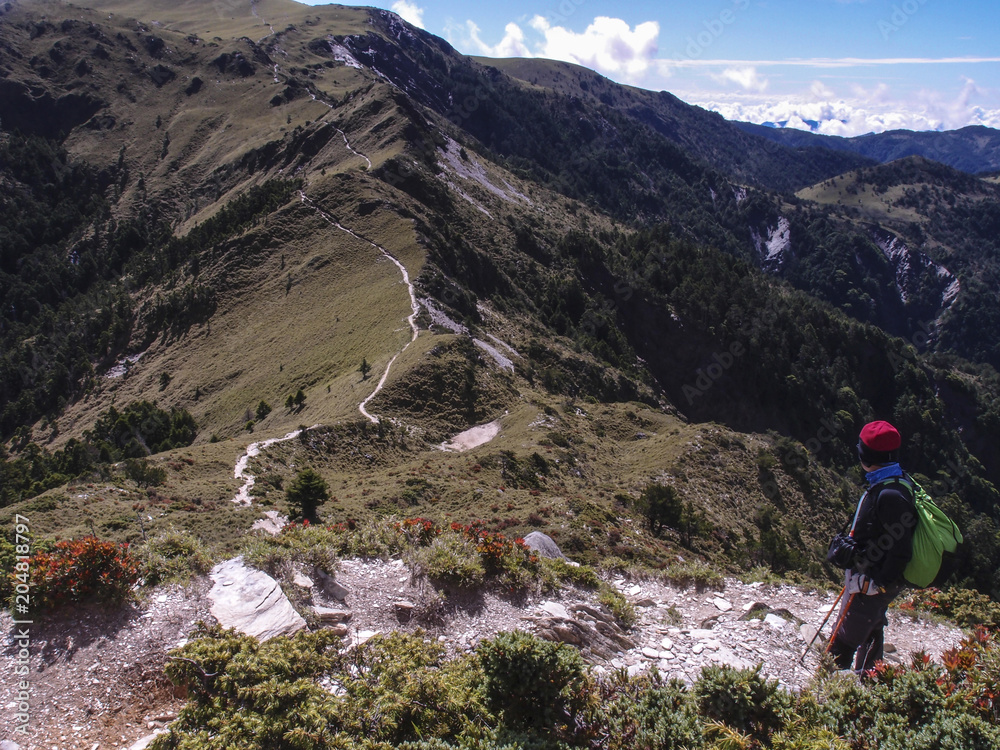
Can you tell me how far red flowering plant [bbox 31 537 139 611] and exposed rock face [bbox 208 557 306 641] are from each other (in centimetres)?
154

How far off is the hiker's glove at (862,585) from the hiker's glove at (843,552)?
26 cm

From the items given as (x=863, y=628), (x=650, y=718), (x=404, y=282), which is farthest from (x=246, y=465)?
(x=404, y=282)

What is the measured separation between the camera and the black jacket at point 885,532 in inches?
269

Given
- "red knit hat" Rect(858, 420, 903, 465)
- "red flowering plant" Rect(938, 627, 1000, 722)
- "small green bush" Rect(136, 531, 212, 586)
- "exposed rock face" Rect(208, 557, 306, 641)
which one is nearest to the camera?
"red flowering plant" Rect(938, 627, 1000, 722)

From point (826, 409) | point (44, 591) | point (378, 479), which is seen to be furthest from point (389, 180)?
point (826, 409)

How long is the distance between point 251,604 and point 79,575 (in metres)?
2.82

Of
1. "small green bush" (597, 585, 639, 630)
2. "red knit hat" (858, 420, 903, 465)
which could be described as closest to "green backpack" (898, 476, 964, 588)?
"red knit hat" (858, 420, 903, 465)

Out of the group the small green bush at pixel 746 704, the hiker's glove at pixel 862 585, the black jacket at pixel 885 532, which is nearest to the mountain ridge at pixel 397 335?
the small green bush at pixel 746 704

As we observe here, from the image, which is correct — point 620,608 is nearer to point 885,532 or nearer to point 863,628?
point 863,628

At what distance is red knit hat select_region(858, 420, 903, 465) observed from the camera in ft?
23.6

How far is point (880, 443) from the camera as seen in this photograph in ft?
23.6

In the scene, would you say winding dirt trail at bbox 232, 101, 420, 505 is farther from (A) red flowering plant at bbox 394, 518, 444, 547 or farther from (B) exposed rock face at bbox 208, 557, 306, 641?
(B) exposed rock face at bbox 208, 557, 306, 641

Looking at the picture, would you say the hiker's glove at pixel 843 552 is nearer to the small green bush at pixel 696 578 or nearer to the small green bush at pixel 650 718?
the small green bush at pixel 650 718

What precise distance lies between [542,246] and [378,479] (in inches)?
2517
